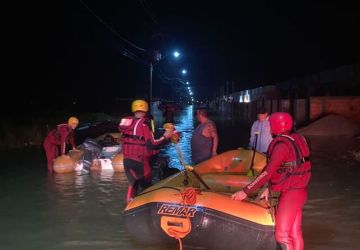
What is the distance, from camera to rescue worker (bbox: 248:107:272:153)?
11.0m

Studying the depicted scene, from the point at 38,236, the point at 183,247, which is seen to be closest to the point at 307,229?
the point at 183,247

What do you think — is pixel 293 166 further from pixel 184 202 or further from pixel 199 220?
pixel 184 202

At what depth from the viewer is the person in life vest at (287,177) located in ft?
18.4

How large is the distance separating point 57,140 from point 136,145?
6.94 meters

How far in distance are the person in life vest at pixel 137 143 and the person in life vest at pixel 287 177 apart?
2.58 meters

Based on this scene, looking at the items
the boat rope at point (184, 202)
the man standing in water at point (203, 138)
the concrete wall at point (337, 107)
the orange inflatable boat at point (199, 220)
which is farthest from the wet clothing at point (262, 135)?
the concrete wall at point (337, 107)

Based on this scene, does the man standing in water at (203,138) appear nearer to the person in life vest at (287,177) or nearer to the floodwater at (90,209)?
the floodwater at (90,209)

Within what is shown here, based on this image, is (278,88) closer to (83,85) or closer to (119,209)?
(83,85)

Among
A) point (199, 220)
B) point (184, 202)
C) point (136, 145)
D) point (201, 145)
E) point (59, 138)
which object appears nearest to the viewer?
point (199, 220)

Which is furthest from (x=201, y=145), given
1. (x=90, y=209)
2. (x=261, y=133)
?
(x=90, y=209)

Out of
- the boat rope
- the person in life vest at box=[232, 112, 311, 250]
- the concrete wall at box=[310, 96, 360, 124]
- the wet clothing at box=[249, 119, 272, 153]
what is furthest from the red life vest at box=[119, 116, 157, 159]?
the concrete wall at box=[310, 96, 360, 124]

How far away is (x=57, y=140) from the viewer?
574 inches

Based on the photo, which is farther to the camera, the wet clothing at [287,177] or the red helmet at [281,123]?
the red helmet at [281,123]

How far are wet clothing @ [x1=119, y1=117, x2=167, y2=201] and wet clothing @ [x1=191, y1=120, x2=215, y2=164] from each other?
2.13 m
